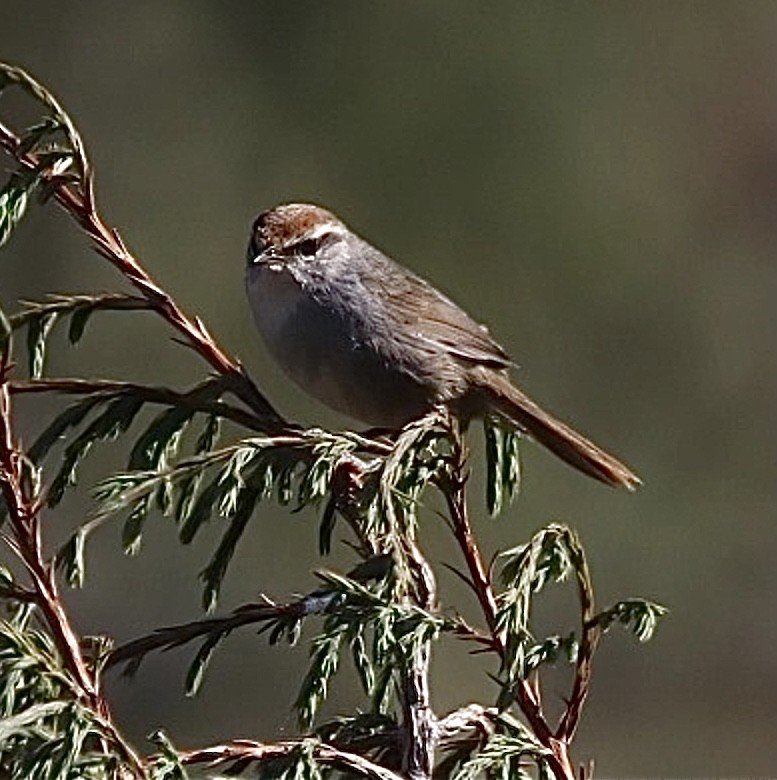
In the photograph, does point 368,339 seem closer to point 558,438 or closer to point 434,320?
point 434,320

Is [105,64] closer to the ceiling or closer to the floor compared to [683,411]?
closer to the ceiling

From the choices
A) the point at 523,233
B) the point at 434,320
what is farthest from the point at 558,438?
the point at 523,233

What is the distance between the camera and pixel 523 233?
1252 cm

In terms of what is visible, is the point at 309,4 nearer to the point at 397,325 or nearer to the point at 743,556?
the point at 743,556

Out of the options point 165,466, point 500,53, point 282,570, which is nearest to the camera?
point 165,466

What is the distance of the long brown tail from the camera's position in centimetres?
348

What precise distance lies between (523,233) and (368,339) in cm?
917

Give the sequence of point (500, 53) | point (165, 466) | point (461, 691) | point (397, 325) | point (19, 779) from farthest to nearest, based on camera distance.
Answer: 1. point (500, 53)
2. point (461, 691)
3. point (397, 325)
4. point (165, 466)
5. point (19, 779)

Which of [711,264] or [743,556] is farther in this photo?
[711,264]

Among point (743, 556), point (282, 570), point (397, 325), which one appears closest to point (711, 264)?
point (743, 556)

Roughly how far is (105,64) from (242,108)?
2.98ft

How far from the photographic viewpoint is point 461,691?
9.43 metres

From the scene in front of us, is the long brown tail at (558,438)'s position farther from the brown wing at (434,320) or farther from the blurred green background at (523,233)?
the blurred green background at (523,233)

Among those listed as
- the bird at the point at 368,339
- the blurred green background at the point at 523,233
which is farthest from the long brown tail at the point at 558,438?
the blurred green background at the point at 523,233
